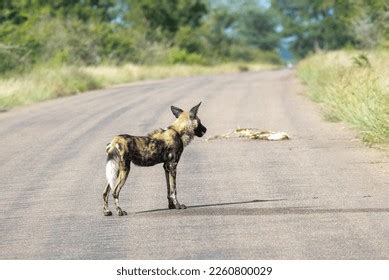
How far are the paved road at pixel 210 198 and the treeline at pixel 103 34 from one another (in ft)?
68.8

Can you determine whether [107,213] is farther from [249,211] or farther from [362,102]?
[362,102]

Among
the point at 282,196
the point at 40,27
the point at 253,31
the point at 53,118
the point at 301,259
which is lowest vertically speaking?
the point at 253,31

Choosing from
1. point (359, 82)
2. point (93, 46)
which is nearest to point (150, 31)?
point (93, 46)

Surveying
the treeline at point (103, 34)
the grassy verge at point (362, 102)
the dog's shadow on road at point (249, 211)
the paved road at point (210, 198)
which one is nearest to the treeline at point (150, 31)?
the treeline at point (103, 34)

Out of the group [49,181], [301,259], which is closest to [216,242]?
[301,259]

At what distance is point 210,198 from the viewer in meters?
12.2

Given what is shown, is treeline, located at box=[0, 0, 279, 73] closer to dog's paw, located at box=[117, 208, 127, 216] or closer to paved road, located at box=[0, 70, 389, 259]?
paved road, located at box=[0, 70, 389, 259]

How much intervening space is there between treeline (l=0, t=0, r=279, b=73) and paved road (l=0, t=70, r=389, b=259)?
21.0 m

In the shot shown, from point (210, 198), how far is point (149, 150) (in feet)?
5.85

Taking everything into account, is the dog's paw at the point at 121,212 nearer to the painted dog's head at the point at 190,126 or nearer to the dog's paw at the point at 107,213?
the dog's paw at the point at 107,213

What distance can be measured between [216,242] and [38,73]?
31.8 metres

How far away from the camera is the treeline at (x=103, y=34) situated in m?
46.4
